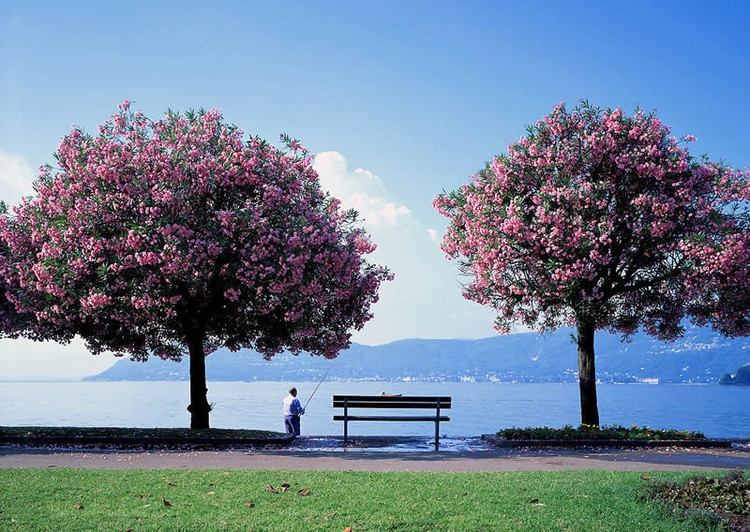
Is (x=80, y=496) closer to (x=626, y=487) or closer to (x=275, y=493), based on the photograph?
(x=275, y=493)

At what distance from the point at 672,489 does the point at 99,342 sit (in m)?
18.6

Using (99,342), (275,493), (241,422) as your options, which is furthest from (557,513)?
(241,422)

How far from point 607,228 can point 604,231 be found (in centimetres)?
12

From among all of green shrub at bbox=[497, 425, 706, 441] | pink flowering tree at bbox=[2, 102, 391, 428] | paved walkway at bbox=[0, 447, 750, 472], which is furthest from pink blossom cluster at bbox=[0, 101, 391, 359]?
green shrub at bbox=[497, 425, 706, 441]

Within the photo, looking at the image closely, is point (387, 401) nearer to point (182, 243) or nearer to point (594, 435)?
point (594, 435)

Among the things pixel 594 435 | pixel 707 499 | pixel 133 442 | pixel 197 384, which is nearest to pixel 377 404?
pixel 594 435

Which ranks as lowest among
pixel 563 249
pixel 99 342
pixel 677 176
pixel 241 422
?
pixel 241 422

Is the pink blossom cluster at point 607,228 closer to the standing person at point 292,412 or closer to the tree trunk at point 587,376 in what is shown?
the tree trunk at point 587,376

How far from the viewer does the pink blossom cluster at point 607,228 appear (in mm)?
21594

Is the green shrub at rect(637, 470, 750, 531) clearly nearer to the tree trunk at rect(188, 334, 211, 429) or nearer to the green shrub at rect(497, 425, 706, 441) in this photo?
the green shrub at rect(497, 425, 706, 441)

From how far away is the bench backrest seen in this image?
1959 cm

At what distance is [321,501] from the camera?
33.6 feet

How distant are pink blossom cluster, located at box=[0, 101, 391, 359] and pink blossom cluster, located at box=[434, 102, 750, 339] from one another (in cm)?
450

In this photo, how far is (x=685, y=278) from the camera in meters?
21.2
